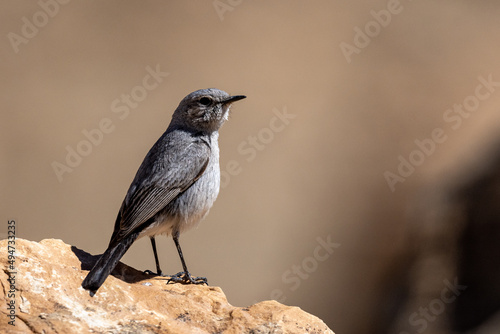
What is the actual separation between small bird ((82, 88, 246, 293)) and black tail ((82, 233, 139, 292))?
0.06ft

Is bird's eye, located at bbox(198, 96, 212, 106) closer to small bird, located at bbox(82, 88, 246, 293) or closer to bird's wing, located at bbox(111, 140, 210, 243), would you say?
small bird, located at bbox(82, 88, 246, 293)

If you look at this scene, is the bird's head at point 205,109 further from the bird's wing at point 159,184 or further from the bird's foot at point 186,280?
the bird's foot at point 186,280

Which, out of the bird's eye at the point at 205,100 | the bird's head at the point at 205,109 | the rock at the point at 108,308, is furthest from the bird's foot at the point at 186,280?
the bird's eye at the point at 205,100

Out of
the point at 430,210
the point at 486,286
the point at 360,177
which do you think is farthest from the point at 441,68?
the point at 486,286

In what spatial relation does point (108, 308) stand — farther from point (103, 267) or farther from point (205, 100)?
point (205, 100)

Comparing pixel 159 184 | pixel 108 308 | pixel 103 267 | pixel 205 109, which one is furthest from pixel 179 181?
pixel 108 308

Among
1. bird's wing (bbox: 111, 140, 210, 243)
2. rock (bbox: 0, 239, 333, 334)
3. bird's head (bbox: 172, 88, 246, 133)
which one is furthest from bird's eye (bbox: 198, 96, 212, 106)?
rock (bbox: 0, 239, 333, 334)

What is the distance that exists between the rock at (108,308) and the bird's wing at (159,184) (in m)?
0.58

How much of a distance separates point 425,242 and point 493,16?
21.8 feet

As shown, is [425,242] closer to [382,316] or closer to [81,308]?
[382,316]

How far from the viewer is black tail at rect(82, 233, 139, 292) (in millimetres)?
4449

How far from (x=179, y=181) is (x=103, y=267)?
1.31 metres

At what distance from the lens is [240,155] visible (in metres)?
12.6

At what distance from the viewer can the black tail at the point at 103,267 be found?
445 centimetres
